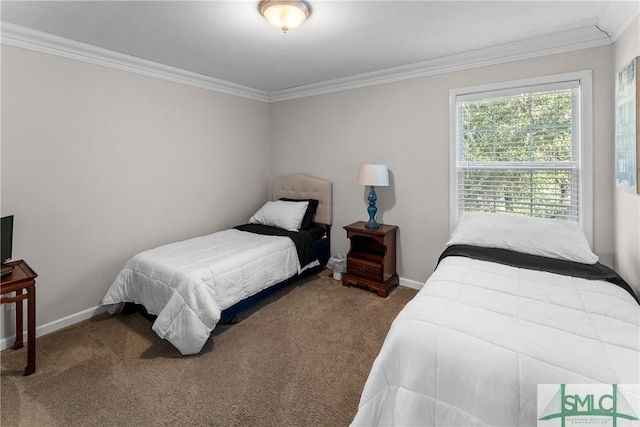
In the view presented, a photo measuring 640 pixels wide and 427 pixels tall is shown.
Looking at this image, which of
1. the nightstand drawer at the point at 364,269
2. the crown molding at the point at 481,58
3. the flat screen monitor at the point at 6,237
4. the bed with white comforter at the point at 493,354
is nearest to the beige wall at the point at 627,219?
the crown molding at the point at 481,58

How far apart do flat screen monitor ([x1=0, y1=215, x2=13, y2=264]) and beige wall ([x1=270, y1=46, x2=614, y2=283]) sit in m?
2.92

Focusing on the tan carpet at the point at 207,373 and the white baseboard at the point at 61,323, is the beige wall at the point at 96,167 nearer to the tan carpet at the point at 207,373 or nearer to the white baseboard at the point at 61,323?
the white baseboard at the point at 61,323

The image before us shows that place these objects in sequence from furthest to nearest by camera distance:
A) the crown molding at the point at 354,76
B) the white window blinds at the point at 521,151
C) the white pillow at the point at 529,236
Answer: the white window blinds at the point at 521,151 < the crown molding at the point at 354,76 < the white pillow at the point at 529,236

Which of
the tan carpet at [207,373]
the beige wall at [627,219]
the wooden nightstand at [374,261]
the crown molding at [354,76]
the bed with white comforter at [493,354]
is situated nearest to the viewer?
the bed with white comforter at [493,354]

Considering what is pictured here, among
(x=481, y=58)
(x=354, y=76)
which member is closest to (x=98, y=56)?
(x=354, y=76)

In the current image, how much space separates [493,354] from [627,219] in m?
1.87

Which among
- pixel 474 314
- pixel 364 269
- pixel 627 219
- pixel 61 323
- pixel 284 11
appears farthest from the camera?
pixel 364 269

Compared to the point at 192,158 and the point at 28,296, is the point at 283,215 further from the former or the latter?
the point at 28,296

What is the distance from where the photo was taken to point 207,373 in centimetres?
205

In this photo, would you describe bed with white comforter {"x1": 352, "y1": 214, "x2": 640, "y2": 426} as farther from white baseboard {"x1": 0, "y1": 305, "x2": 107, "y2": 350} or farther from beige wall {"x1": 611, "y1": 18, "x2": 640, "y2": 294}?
white baseboard {"x1": 0, "y1": 305, "x2": 107, "y2": 350}

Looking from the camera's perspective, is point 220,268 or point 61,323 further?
point 61,323

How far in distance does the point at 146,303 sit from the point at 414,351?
7.40 ft

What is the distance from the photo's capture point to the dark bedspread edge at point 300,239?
3.39m

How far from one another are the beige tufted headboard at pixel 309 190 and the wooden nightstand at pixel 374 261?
54cm
